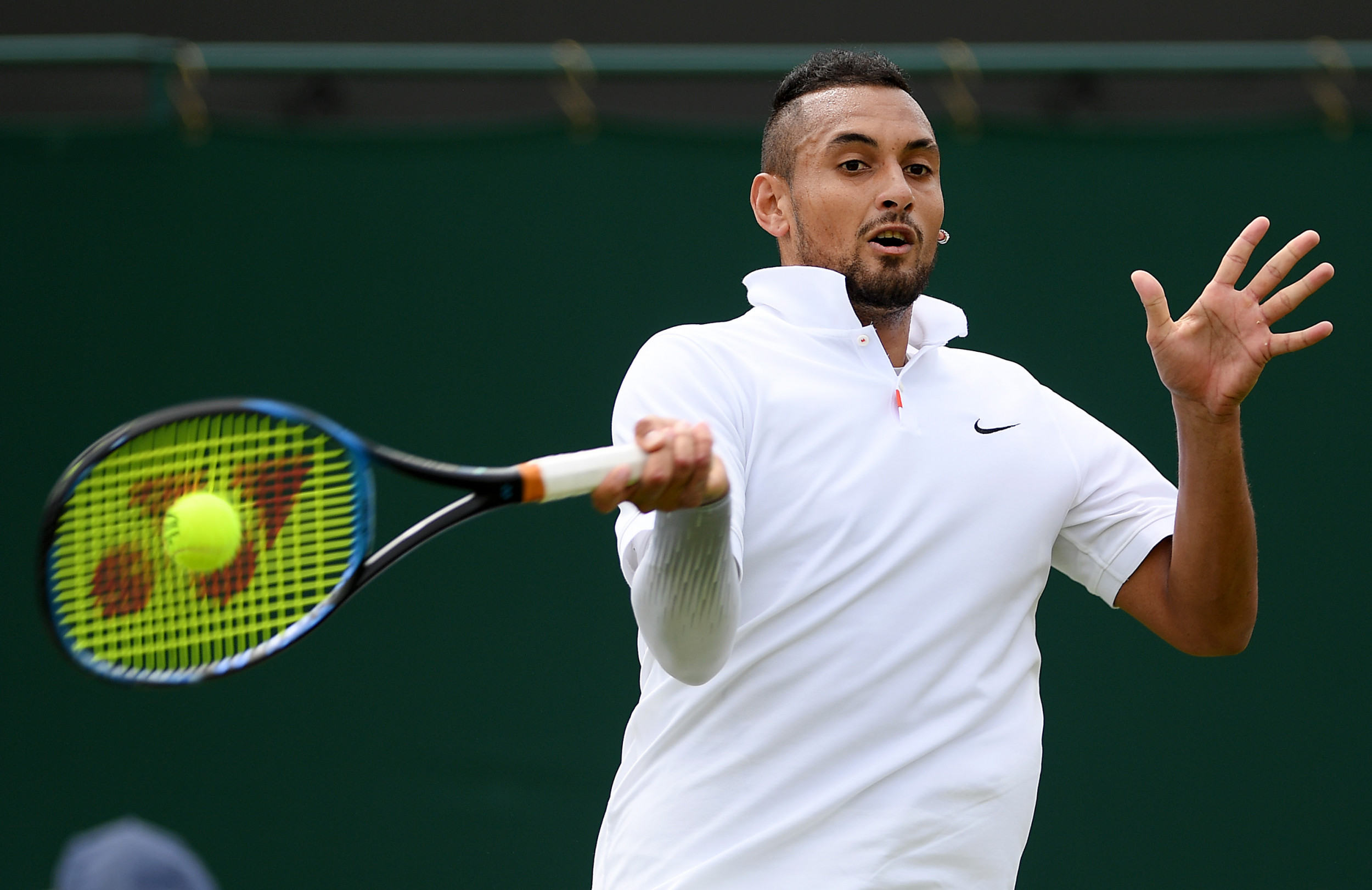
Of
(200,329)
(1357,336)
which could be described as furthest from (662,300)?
(1357,336)

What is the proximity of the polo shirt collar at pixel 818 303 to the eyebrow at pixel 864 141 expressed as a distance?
20 cm

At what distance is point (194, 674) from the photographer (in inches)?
66.5

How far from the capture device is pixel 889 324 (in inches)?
86.7

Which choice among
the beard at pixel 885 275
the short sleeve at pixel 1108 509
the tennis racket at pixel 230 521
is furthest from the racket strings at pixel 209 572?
the short sleeve at pixel 1108 509

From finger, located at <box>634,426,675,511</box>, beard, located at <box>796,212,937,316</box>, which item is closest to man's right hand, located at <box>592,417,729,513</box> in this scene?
finger, located at <box>634,426,675,511</box>

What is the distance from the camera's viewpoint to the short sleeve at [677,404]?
1803 mm

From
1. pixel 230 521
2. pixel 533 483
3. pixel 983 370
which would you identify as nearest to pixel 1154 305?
pixel 983 370

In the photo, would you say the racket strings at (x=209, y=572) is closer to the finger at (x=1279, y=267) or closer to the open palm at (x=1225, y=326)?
the open palm at (x=1225, y=326)

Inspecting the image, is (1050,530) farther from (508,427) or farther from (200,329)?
(200,329)

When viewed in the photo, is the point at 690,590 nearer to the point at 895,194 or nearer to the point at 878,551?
the point at 878,551

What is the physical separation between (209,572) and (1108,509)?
1281mm

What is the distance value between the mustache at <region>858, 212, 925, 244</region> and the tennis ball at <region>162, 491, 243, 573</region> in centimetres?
100

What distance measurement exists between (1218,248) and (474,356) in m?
2.05

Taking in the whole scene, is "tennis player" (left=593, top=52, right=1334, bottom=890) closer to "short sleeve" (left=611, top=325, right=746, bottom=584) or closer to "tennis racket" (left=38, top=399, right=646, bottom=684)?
"short sleeve" (left=611, top=325, right=746, bottom=584)
